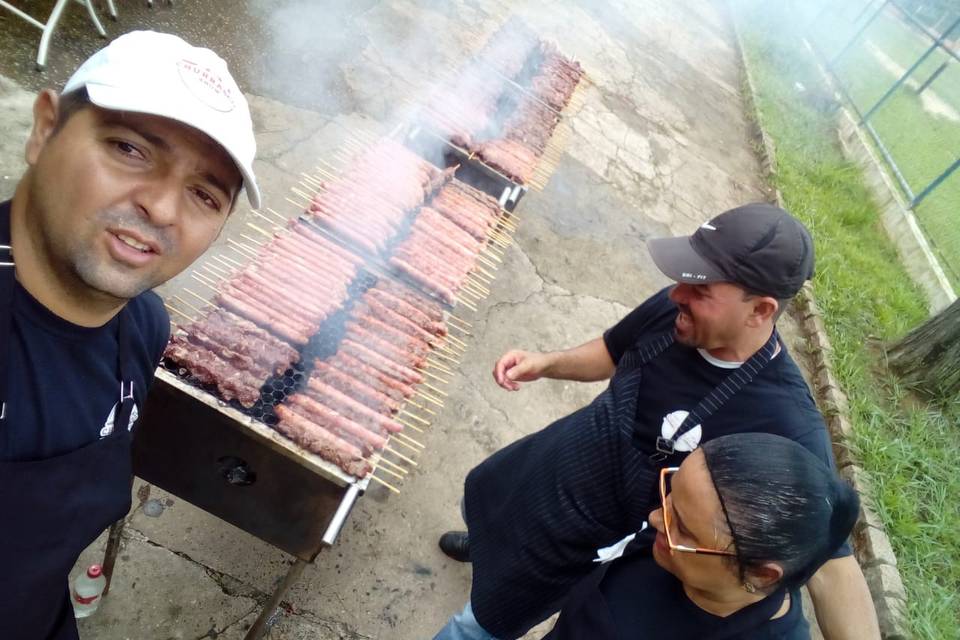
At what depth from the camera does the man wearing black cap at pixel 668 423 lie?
2467mm

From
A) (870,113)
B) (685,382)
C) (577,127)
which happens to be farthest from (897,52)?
(685,382)

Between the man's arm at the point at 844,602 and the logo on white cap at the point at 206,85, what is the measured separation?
8.70ft

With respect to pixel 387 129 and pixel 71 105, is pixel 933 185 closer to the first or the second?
pixel 387 129

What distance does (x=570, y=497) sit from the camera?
2766 mm

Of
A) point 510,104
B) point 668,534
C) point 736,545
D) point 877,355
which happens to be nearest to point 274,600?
point 668,534

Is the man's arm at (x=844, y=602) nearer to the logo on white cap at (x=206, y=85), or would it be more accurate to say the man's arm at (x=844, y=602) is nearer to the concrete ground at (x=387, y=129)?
the concrete ground at (x=387, y=129)

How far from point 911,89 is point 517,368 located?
1438 centimetres

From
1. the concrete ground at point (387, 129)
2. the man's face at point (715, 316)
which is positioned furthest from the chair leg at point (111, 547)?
the man's face at point (715, 316)

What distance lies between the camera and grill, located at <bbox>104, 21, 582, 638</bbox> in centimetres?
272

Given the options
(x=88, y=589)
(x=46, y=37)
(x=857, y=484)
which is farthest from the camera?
(x=857, y=484)

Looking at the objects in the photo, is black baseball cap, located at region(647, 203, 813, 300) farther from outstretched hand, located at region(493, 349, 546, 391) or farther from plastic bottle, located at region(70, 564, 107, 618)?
plastic bottle, located at region(70, 564, 107, 618)

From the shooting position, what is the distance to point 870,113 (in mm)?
12852

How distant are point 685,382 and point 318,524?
185 centimetres

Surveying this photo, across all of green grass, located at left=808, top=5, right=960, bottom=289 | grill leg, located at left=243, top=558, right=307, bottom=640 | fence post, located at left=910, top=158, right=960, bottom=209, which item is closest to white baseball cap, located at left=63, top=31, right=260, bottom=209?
grill leg, located at left=243, top=558, right=307, bottom=640
